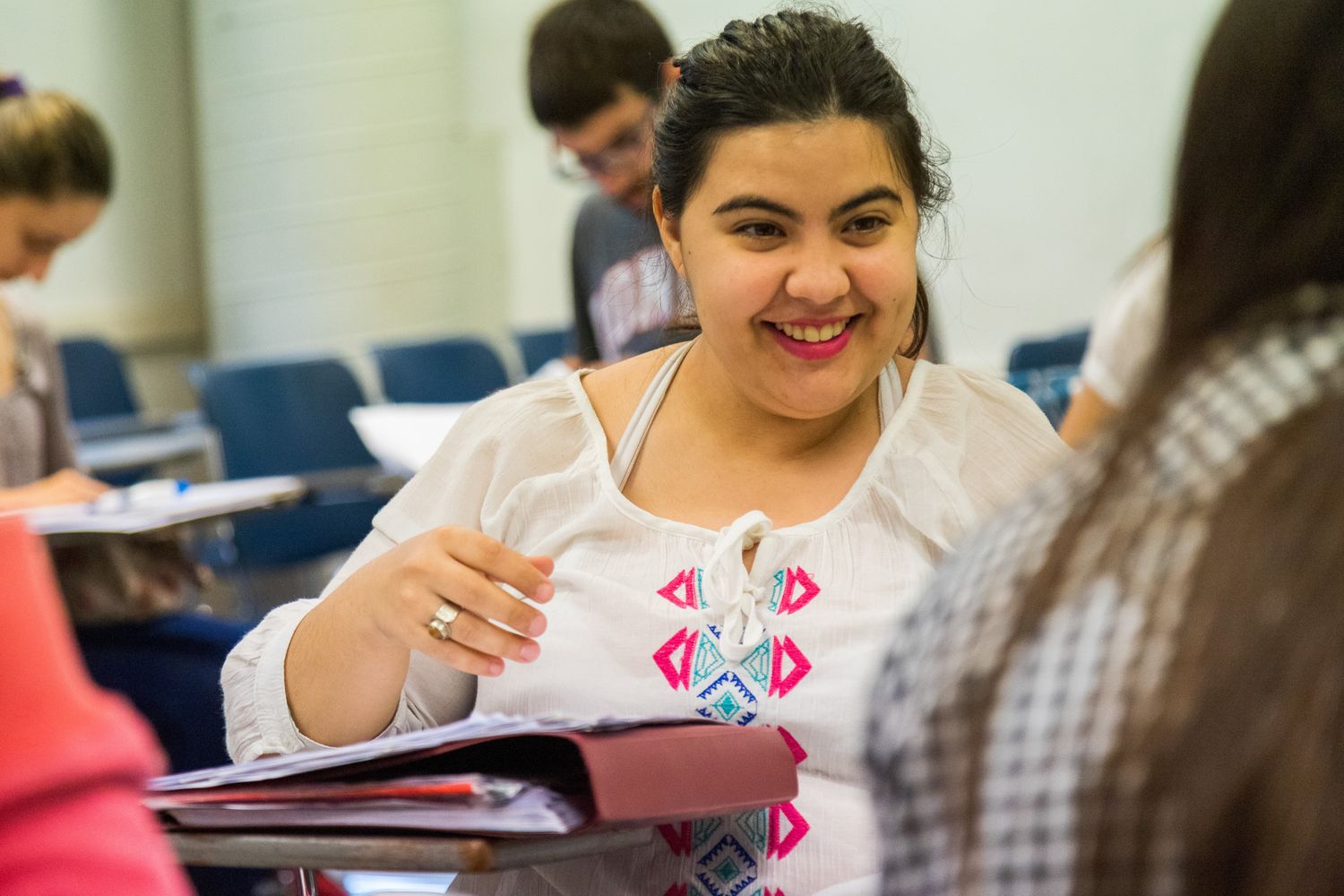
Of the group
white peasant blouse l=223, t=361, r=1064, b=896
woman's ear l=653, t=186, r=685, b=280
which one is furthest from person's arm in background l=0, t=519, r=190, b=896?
woman's ear l=653, t=186, r=685, b=280

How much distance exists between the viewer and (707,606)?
1.31 m

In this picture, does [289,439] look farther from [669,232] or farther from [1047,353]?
[669,232]

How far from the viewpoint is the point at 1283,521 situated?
Result: 57cm

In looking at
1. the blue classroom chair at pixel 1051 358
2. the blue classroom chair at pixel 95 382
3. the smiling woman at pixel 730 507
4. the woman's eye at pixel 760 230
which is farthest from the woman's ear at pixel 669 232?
the blue classroom chair at pixel 95 382

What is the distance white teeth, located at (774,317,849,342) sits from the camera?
4.47ft

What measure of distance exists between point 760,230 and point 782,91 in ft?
0.41

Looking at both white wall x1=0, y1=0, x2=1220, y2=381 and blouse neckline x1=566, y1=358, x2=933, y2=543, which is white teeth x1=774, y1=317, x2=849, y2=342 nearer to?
blouse neckline x1=566, y1=358, x2=933, y2=543

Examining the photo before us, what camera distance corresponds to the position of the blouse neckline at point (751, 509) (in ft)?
4.46

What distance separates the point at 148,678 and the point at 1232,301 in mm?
1993

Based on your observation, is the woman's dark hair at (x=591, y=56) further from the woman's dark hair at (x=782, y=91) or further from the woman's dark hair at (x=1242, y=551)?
the woman's dark hair at (x=1242, y=551)

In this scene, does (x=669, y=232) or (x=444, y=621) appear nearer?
(x=444, y=621)

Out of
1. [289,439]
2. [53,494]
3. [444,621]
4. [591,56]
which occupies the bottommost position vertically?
[289,439]

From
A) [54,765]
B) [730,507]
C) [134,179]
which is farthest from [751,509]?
[134,179]

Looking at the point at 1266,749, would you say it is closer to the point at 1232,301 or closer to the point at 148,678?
the point at 1232,301
